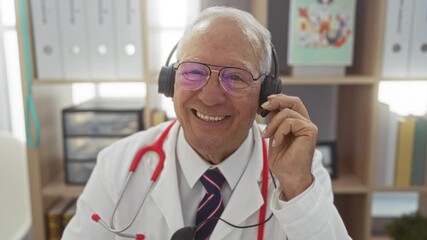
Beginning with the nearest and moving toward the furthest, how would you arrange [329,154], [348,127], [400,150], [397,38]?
[397,38], [400,150], [329,154], [348,127]

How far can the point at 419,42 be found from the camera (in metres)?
1.61

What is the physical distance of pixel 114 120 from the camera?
1774mm

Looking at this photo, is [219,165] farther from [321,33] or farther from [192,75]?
[321,33]

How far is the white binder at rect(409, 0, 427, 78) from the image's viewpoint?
159cm

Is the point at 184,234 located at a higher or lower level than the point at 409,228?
higher

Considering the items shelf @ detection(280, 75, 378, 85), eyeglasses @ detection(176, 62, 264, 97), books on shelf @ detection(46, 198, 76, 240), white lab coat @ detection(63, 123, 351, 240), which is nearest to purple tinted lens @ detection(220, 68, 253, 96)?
eyeglasses @ detection(176, 62, 264, 97)

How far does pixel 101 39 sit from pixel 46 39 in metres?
0.22

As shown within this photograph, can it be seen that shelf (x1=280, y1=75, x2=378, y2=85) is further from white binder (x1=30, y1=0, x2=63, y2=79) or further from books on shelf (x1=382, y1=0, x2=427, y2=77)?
Result: white binder (x1=30, y1=0, x2=63, y2=79)

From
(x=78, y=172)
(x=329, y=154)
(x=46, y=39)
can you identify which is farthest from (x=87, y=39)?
(x=329, y=154)

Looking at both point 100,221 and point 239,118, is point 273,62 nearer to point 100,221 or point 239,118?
point 239,118

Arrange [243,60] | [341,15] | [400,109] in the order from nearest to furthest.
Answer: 1. [243,60]
2. [341,15]
3. [400,109]

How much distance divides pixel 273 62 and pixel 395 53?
86 centimetres

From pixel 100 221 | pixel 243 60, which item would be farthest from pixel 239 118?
pixel 100 221

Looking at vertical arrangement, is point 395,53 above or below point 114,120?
above
